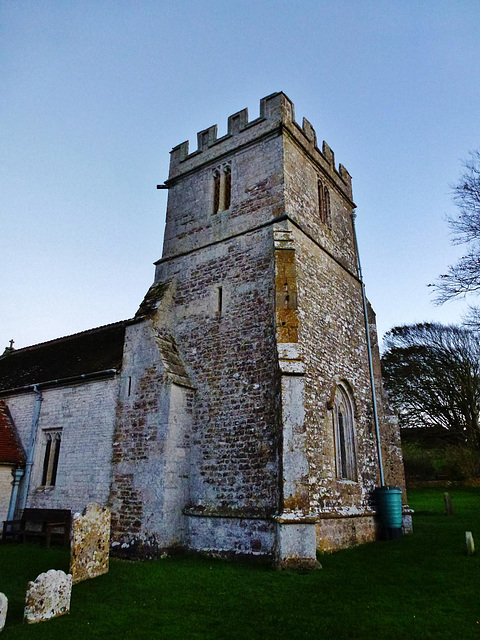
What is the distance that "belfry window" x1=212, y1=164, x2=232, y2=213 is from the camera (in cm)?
1426

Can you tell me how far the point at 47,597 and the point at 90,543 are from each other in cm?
235

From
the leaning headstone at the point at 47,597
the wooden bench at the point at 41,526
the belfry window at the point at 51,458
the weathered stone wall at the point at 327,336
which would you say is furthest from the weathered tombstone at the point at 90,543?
the belfry window at the point at 51,458

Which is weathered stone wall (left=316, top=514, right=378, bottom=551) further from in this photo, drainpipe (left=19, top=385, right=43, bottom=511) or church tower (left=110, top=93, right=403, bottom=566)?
drainpipe (left=19, top=385, right=43, bottom=511)

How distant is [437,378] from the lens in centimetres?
2956

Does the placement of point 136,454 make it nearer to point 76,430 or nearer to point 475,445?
point 76,430

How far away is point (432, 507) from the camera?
19.6 metres

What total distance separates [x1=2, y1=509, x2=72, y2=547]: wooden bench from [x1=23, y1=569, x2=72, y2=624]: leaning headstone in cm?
561

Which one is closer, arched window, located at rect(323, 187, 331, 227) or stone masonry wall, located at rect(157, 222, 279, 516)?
stone masonry wall, located at rect(157, 222, 279, 516)

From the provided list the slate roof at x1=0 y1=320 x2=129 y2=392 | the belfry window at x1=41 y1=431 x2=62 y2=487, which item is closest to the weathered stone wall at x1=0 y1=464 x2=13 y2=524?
the belfry window at x1=41 y1=431 x2=62 y2=487

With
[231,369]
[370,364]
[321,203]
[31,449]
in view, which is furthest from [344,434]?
[31,449]

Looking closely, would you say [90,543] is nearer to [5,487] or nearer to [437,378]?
[5,487]

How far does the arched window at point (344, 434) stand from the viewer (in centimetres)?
1212

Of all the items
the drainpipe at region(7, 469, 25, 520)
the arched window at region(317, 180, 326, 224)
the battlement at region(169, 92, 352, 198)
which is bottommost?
the drainpipe at region(7, 469, 25, 520)

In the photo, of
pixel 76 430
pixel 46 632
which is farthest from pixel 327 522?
pixel 76 430
